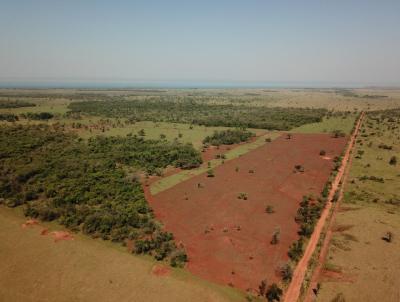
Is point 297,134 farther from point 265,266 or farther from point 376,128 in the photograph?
point 265,266

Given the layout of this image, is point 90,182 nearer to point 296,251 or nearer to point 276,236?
point 276,236

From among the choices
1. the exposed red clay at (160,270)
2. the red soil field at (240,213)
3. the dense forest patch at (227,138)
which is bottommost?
the exposed red clay at (160,270)

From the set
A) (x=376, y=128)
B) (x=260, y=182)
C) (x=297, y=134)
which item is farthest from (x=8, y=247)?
(x=376, y=128)

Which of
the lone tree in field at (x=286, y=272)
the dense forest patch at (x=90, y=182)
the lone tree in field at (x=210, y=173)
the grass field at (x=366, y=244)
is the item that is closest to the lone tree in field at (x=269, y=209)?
the grass field at (x=366, y=244)

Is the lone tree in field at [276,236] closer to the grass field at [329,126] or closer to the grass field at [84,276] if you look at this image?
the grass field at [84,276]

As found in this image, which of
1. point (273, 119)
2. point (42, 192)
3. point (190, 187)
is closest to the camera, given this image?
point (42, 192)

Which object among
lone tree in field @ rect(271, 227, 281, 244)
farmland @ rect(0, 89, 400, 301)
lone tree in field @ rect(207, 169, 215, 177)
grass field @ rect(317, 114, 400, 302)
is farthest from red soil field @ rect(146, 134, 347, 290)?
grass field @ rect(317, 114, 400, 302)

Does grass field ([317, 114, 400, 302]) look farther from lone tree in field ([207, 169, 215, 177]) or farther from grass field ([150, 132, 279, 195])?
grass field ([150, 132, 279, 195])
